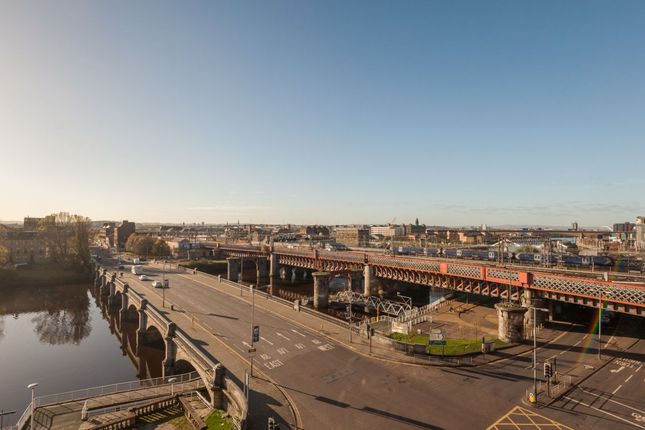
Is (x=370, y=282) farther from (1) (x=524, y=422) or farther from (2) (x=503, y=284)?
(1) (x=524, y=422)

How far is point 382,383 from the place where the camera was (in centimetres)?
2702

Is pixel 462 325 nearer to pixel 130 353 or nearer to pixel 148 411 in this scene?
pixel 148 411

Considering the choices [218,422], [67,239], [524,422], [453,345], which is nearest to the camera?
[524,422]

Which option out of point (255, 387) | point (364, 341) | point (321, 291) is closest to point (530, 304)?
point (364, 341)

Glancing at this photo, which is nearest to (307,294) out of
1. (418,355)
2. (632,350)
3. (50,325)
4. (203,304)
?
(203,304)

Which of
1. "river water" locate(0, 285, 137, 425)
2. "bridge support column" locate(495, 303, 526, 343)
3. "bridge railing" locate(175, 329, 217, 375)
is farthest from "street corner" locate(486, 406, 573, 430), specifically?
"river water" locate(0, 285, 137, 425)

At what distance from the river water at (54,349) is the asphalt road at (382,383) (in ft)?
56.2

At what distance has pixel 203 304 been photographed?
176 feet

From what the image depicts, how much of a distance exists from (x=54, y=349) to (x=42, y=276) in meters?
67.3

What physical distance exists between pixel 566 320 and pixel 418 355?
27373 millimetres

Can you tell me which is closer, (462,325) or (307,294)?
Result: (462,325)

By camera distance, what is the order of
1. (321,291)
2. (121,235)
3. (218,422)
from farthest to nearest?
(121,235) → (321,291) → (218,422)

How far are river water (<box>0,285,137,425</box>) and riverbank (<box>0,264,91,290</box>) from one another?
515 inches

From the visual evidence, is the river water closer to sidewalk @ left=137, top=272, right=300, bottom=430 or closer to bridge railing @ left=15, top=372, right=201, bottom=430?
bridge railing @ left=15, top=372, right=201, bottom=430
